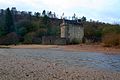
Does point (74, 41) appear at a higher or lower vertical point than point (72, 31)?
lower

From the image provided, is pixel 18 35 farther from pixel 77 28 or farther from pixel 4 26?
pixel 77 28

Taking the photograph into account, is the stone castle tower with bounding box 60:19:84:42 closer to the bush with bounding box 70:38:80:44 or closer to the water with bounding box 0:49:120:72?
the bush with bounding box 70:38:80:44

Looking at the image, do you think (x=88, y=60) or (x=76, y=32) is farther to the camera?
(x=76, y=32)

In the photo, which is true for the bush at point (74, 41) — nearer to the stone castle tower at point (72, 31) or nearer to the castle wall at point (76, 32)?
the stone castle tower at point (72, 31)

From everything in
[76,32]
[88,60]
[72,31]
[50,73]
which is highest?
[72,31]

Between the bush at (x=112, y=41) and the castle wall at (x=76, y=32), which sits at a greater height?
the castle wall at (x=76, y=32)

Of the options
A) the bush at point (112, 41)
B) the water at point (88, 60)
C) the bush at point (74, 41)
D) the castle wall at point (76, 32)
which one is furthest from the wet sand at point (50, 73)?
the castle wall at point (76, 32)

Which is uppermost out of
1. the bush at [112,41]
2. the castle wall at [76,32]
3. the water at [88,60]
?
the castle wall at [76,32]

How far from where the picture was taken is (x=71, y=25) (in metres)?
89.9

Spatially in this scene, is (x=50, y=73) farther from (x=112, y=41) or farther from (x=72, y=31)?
(x=72, y=31)

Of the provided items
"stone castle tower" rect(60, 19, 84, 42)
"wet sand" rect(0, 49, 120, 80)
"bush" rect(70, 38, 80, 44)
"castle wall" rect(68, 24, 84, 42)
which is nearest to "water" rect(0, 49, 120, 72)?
"wet sand" rect(0, 49, 120, 80)

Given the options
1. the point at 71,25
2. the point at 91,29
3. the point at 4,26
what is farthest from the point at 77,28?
the point at 4,26

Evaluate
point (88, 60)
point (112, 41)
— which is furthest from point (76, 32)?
point (88, 60)

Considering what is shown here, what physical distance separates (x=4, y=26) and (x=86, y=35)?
1100 inches
